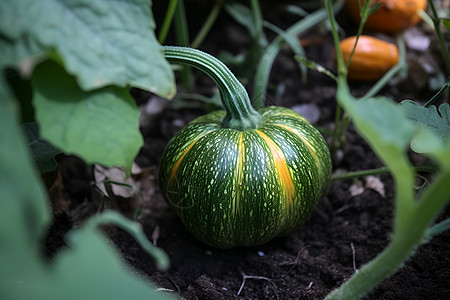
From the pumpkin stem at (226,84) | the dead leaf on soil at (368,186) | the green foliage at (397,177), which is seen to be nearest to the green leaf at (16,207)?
the green foliage at (397,177)

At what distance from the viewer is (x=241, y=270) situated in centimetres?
139

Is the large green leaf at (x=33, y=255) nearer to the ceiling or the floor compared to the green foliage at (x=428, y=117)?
nearer to the floor

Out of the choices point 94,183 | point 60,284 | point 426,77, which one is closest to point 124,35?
point 60,284

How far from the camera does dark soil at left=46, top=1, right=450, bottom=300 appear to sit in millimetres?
1285

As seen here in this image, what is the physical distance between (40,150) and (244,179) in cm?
52

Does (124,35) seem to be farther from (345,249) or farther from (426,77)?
(426,77)

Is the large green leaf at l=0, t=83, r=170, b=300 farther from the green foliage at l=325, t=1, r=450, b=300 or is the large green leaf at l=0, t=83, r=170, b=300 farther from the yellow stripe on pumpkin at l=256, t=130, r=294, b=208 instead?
the yellow stripe on pumpkin at l=256, t=130, r=294, b=208

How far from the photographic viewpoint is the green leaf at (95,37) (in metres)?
0.82

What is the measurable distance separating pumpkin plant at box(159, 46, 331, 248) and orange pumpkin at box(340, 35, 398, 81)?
28.4 inches

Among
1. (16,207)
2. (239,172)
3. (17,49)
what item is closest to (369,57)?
(239,172)

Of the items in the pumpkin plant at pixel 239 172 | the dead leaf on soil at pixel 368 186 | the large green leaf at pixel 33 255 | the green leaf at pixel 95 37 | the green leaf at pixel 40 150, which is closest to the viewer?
the large green leaf at pixel 33 255

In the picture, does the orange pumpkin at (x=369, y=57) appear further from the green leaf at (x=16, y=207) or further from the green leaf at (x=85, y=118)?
the green leaf at (x=16, y=207)

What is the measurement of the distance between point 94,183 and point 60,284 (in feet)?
3.05

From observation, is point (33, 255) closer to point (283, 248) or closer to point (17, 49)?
point (17, 49)
